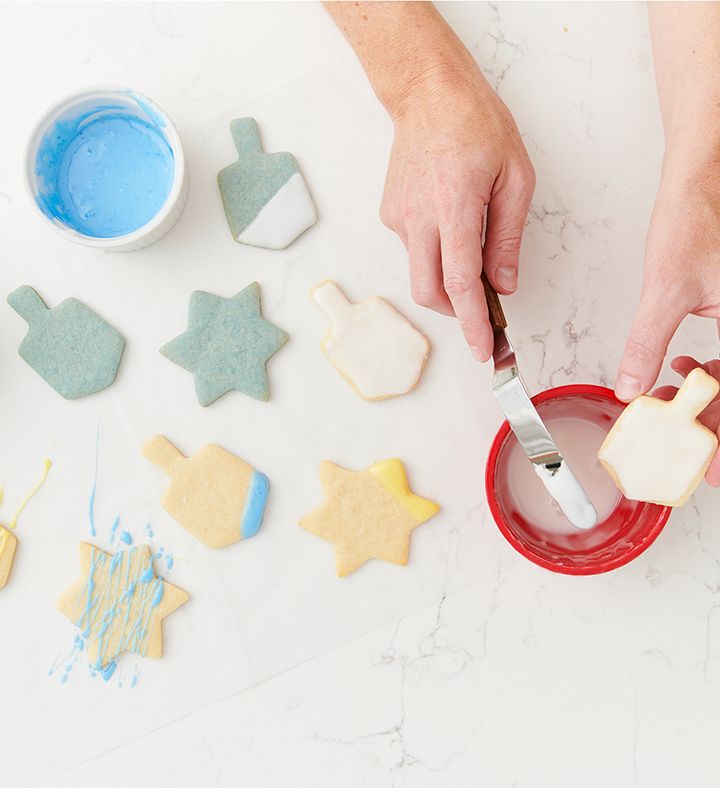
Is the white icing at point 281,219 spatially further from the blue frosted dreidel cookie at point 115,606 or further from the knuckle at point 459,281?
the blue frosted dreidel cookie at point 115,606

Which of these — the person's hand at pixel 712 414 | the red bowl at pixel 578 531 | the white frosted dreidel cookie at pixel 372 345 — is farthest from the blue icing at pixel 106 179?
the person's hand at pixel 712 414

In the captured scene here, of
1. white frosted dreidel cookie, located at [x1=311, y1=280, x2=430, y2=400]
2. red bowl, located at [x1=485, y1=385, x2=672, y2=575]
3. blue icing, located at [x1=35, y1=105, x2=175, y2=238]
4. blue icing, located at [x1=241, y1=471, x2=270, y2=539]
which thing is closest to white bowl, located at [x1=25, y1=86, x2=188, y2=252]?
blue icing, located at [x1=35, y1=105, x2=175, y2=238]

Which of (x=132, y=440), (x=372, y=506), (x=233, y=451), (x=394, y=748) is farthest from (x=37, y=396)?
(x=394, y=748)

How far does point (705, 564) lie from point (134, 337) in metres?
0.67

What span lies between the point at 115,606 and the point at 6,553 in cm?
13

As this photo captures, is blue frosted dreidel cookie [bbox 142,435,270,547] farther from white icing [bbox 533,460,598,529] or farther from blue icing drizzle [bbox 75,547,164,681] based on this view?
white icing [bbox 533,460,598,529]

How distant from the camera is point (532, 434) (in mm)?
757

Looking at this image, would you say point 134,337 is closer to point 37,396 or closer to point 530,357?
point 37,396

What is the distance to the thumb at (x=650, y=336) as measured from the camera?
70 centimetres

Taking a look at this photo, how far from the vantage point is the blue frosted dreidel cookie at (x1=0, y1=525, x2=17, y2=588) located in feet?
2.76

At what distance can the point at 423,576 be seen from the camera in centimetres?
84

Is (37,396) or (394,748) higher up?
(37,396)


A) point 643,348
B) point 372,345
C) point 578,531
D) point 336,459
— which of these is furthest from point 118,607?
point 643,348

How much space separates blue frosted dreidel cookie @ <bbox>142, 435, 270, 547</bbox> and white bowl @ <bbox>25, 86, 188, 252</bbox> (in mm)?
217
